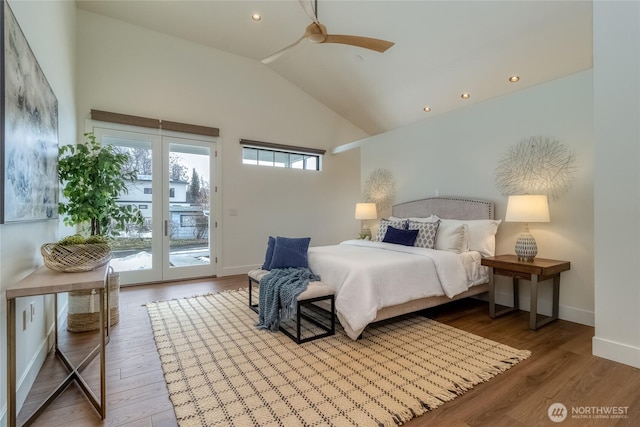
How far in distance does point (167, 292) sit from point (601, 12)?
5.45 metres

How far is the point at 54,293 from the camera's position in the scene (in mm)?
1549

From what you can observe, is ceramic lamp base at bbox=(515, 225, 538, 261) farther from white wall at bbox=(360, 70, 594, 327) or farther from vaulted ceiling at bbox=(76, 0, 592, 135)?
vaulted ceiling at bbox=(76, 0, 592, 135)

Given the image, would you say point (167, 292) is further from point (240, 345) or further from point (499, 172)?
point (499, 172)

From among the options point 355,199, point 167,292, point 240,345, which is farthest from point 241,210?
point 240,345

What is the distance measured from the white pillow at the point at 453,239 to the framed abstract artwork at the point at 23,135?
3.76m

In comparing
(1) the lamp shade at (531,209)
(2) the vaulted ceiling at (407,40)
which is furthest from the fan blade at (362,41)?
(1) the lamp shade at (531,209)

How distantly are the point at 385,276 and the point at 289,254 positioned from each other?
1.09m

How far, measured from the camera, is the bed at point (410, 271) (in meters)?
2.59

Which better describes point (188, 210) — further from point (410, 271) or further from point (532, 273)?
point (532, 273)

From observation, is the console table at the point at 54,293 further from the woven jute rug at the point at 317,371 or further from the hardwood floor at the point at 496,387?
the woven jute rug at the point at 317,371

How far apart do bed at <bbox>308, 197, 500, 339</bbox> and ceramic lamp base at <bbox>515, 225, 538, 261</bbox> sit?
45 cm

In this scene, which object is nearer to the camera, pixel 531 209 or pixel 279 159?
pixel 531 209

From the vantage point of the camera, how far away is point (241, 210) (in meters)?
5.50

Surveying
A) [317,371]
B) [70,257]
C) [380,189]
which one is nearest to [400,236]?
[380,189]
